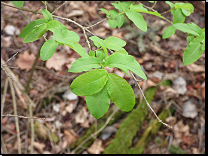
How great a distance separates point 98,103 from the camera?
740mm

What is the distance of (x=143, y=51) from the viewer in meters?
2.77

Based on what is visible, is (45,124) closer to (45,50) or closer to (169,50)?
(45,50)

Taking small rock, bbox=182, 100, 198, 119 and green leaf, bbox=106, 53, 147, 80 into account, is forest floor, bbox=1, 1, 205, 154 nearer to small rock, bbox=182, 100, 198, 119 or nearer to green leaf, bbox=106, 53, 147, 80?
small rock, bbox=182, 100, 198, 119

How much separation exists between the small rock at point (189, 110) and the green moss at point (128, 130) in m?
0.61

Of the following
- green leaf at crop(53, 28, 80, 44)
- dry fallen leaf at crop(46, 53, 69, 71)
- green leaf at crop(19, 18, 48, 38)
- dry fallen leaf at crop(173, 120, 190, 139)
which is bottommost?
dry fallen leaf at crop(173, 120, 190, 139)

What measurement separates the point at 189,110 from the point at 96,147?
5.02 feet

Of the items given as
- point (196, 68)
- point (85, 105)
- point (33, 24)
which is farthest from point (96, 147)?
point (196, 68)

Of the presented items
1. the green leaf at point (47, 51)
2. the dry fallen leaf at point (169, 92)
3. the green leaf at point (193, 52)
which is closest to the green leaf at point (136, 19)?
the green leaf at point (193, 52)

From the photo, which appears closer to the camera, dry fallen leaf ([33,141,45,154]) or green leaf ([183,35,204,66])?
green leaf ([183,35,204,66])

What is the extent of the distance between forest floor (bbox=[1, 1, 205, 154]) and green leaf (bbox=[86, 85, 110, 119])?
1.54 meters

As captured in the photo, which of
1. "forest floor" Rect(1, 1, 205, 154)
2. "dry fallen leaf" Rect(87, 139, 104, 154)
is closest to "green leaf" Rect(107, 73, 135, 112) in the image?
"forest floor" Rect(1, 1, 205, 154)

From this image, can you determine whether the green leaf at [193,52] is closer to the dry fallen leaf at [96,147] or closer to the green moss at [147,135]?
the green moss at [147,135]

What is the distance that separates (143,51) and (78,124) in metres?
1.65

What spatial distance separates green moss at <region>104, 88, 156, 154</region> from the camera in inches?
82.9
